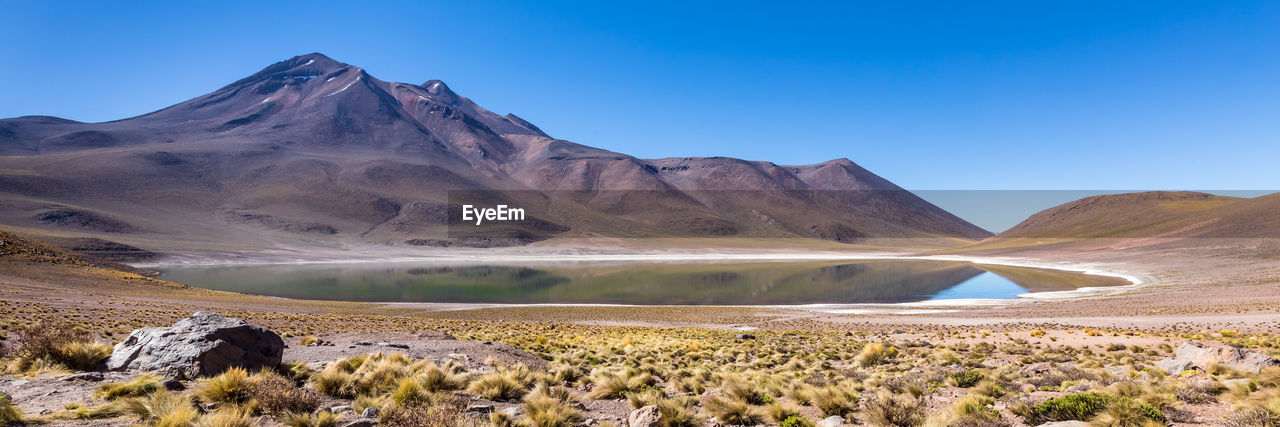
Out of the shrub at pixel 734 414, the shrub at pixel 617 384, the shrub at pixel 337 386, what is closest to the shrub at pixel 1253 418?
the shrub at pixel 734 414

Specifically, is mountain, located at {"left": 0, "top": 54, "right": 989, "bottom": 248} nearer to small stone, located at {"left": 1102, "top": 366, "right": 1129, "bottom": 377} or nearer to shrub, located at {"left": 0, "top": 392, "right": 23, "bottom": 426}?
shrub, located at {"left": 0, "top": 392, "right": 23, "bottom": 426}

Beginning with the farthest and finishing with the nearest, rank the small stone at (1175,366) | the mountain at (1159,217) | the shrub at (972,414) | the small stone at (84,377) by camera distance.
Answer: the mountain at (1159,217) → the small stone at (1175,366) → the small stone at (84,377) → the shrub at (972,414)

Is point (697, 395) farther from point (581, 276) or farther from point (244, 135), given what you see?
point (244, 135)

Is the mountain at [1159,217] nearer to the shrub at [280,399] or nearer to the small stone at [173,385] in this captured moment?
the shrub at [280,399]

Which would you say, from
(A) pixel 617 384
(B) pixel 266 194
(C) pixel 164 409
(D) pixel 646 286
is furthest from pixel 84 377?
(B) pixel 266 194

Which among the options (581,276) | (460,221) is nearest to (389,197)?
(460,221)
